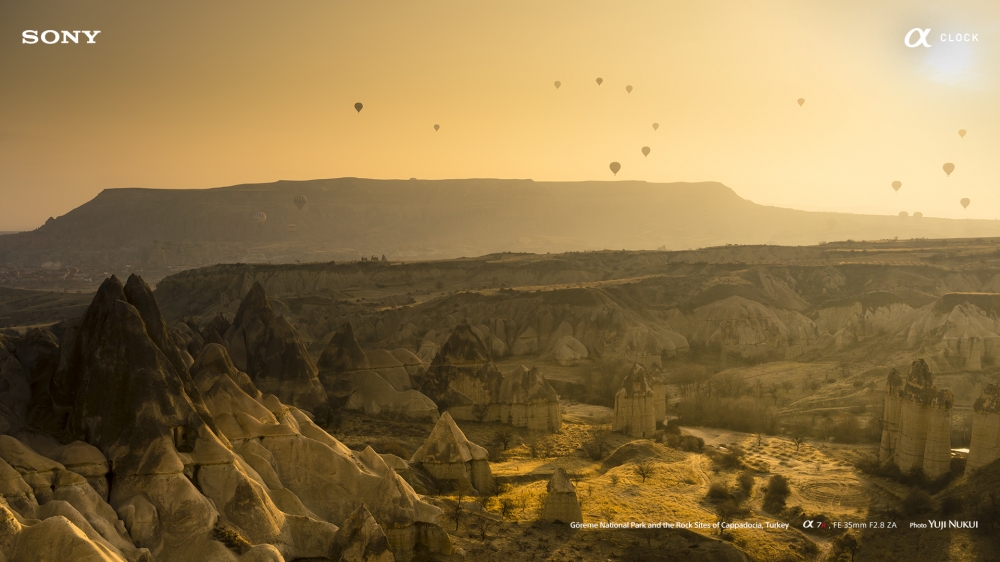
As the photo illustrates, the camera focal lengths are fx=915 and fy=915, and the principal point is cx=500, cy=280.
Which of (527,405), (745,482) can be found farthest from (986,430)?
(527,405)

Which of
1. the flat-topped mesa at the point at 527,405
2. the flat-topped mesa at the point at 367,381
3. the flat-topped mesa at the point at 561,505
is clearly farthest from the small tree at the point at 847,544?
the flat-topped mesa at the point at 367,381

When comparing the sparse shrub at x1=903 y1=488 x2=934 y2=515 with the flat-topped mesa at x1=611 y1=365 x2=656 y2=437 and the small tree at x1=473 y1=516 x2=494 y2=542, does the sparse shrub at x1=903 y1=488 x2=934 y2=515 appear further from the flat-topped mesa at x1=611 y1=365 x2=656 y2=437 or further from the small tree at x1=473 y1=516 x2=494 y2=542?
the small tree at x1=473 y1=516 x2=494 y2=542

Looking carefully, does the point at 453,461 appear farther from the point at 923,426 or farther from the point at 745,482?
the point at 923,426

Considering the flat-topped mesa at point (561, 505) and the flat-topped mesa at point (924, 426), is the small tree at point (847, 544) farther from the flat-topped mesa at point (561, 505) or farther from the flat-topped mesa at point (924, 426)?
the flat-topped mesa at point (561, 505)

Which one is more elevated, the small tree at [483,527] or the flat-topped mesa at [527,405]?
the flat-topped mesa at [527,405]

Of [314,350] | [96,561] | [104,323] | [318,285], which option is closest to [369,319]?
[314,350]

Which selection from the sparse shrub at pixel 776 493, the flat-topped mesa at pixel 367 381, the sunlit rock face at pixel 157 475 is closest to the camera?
the sunlit rock face at pixel 157 475

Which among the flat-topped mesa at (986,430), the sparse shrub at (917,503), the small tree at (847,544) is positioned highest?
the flat-topped mesa at (986,430)

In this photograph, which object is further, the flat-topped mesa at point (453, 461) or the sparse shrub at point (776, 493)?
the sparse shrub at point (776, 493)
